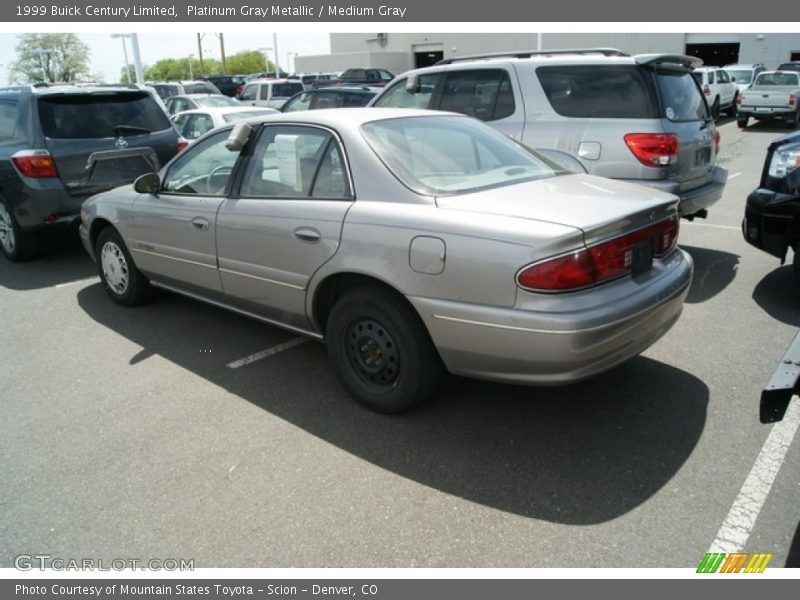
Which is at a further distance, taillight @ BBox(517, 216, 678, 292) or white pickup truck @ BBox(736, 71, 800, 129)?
white pickup truck @ BBox(736, 71, 800, 129)

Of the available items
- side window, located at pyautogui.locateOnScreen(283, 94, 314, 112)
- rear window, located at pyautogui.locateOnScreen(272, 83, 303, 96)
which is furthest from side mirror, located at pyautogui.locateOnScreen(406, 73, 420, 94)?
rear window, located at pyautogui.locateOnScreen(272, 83, 303, 96)

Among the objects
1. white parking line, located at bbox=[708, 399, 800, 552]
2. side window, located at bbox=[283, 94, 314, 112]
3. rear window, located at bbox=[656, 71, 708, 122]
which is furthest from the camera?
side window, located at bbox=[283, 94, 314, 112]

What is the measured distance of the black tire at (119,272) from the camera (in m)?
5.30

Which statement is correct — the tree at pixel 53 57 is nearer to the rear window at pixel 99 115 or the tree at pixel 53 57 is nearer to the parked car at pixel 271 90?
the parked car at pixel 271 90

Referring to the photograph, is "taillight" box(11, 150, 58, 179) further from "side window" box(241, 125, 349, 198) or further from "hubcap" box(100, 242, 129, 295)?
"side window" box(241, 125, 349, 198)

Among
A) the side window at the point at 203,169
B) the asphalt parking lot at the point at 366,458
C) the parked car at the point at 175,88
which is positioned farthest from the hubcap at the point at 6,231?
the parked car at the point at 175,88

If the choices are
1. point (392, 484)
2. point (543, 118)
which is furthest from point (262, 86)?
point (392, 484)

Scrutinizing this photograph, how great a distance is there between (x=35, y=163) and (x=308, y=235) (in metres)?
4.41

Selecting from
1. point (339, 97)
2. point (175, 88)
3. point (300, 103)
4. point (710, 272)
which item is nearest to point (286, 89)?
point (175, 88)

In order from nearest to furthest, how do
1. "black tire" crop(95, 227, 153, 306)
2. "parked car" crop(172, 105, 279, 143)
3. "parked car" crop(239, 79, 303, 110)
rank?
"black tire" crop(95, 227, 153, 306) → "parked car" crop(172, 105, 279, 143) → "parked car" crop(239, 79, 303, 110)

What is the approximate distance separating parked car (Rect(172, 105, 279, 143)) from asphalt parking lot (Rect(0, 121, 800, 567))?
6.17 metres

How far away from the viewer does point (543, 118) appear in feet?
19.7

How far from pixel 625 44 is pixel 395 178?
43853 mm

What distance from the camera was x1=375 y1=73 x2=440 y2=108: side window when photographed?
7.05 m
